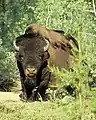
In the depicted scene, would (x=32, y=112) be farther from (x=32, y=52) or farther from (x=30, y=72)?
(x=32, y=52)

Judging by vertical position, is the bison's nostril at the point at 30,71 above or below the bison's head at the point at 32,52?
below

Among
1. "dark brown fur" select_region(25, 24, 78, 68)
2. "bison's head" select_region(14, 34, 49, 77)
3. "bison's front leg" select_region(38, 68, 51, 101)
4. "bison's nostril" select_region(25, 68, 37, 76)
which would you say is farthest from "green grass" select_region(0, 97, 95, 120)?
"dark brown fur" select_region(25, 24, 78, 68)

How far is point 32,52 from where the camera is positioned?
12711mm

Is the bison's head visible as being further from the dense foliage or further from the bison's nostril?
the dense foliage

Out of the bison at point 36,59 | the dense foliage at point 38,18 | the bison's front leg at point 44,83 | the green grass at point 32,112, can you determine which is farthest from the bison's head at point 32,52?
the green grass at point 32,112

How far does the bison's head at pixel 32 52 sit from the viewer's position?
12.5 metres

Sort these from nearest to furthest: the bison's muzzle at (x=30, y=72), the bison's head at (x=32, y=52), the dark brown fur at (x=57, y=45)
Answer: the bison's muzzle at (x=30, y=72), the bison's head at (x=32, y=52), the dark brown fur at (x=57, y=45)

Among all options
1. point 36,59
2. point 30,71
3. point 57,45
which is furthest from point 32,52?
point 57,45

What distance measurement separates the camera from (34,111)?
9719 millimetres

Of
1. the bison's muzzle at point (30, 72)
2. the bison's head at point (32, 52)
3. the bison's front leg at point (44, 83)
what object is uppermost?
the bison's head at point (32, 52)

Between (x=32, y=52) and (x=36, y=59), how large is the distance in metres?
0.20

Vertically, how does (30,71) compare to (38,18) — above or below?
below

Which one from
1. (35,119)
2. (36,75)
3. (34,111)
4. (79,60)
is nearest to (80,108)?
(79,60)

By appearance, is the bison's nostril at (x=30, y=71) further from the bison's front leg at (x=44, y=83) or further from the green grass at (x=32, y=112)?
the green grass at (x=32, y=112)
